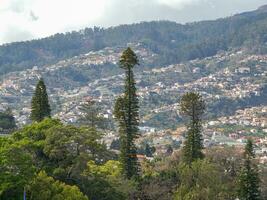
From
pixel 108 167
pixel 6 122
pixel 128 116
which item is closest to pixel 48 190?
pixel 108 167

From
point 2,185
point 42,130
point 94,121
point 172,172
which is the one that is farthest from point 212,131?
point 2,185

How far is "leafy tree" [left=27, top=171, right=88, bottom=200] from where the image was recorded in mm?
37281

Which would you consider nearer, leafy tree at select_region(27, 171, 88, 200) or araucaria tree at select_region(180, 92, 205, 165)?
leafy tree at select_region(27, 171, 88, 200)

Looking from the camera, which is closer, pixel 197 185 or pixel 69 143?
pixel 69 143

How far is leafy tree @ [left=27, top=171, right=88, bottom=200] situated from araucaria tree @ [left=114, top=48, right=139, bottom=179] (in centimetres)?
1738

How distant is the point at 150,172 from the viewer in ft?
196

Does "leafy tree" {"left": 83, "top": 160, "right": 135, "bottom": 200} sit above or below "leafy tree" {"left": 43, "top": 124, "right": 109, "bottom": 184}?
below

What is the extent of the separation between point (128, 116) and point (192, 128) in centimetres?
665

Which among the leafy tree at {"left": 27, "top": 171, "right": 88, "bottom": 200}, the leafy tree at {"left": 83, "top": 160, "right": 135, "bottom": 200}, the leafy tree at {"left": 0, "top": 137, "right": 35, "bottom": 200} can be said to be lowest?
the leafy tree at {"left": 83, "top": 160, "right": 135, "bottom": 200}

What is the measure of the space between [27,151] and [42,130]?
310 centimetres

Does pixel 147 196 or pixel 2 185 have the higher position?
pixel 2 185

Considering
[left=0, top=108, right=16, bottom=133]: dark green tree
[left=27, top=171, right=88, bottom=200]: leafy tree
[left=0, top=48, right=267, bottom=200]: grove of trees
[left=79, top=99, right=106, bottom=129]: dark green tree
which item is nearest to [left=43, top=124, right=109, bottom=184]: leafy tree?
[left=0, top=48, right=267, bottom=200]: grove of trees

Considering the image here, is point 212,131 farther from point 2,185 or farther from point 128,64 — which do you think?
point 2,185

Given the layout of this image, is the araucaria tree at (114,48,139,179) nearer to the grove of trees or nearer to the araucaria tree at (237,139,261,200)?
the grove of trees
